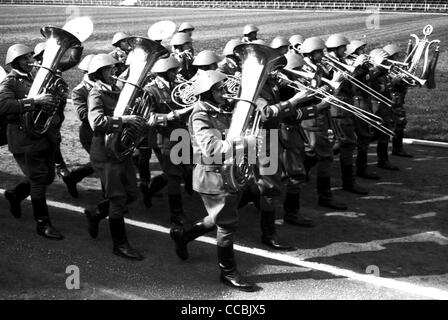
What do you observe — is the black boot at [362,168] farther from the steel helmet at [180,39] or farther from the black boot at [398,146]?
the steel helmet at [180,39]

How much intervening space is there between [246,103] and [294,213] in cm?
237

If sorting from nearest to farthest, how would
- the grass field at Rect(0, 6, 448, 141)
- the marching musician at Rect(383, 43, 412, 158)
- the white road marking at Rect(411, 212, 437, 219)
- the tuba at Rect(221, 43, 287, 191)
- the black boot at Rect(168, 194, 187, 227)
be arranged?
the tuba at Rect(221, 43, 287, 191) < the black boot at Rect(168, 194, 187, 227) < the white road marking at Rect(411, 212, 437, 219) < the marching musician at Rect(383, 43, 412, 158) < the grass field at Rect(0, 6, 448, 141)

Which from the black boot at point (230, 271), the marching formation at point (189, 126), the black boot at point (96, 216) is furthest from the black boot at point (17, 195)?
the black boot at point (230, 271)

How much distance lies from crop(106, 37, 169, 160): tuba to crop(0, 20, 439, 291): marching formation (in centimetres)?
1

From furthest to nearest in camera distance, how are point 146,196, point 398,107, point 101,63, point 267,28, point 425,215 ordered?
point 267,28 < point 398,107 < point 146,196 < point 425,215 < point 101,63

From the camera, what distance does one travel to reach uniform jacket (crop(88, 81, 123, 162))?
637 centimetres

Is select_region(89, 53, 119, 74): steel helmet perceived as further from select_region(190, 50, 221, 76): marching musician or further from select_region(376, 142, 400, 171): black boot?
select_region(376, 142, 400, 171): black boot

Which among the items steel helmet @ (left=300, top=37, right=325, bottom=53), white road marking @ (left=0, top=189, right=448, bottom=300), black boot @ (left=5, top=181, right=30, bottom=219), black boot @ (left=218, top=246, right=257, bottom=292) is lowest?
white road marking @ (left=0, top=189, right=448, bottom=300)

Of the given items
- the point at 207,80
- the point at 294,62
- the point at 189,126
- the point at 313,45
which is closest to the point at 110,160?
the point at 189,126

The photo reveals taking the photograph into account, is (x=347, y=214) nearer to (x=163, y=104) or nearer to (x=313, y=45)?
(x=313, y=45)

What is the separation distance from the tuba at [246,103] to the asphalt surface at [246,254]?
1.03 m

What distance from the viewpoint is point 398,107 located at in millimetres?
10992

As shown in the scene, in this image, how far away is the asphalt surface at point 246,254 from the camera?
590 centimetres

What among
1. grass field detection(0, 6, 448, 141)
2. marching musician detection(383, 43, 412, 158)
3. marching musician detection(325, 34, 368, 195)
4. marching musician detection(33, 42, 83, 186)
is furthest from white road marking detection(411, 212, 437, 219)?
grass field detection(0, 6, 448, 141)
